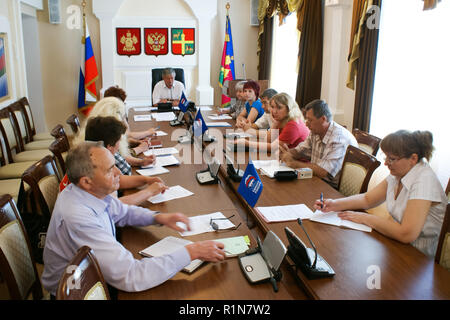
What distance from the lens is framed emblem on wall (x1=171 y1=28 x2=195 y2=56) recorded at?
22.4 ft

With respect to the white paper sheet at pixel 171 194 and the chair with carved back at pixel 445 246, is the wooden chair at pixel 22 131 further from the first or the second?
the chair with carved back at pixel 445 246

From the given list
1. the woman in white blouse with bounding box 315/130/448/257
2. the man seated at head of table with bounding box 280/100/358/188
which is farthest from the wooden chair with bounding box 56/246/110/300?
the man seated at head of table with bounding box 280/100/358/188

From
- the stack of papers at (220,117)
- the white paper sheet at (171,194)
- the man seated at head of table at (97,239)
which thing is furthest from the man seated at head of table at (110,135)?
Answer: the stack of papers at (220,117)

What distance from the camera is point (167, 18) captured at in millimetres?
6750

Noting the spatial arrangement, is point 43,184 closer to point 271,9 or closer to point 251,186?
point 251,186

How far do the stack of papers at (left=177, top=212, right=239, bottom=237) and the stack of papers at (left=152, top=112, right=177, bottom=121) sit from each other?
9.33 feet

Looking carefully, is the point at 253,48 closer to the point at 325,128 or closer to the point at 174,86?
the point at 174,86

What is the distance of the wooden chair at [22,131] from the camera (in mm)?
4441

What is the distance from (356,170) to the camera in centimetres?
269

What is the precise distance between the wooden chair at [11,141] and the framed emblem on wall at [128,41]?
9.20ft

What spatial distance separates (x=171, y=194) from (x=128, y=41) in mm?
5098

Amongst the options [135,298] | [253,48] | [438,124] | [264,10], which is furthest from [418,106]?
[253,48]
